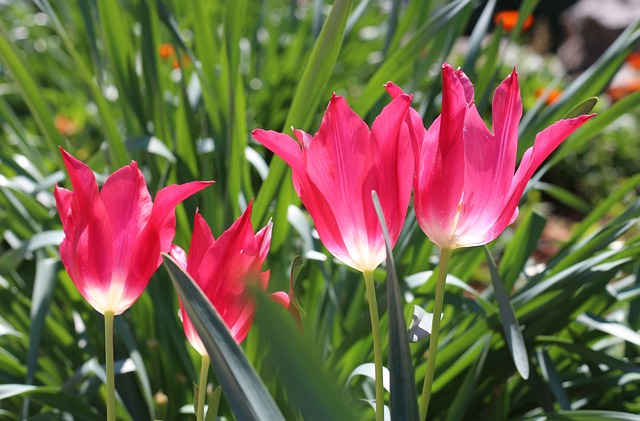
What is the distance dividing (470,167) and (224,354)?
22 cm

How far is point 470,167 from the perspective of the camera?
62 cm

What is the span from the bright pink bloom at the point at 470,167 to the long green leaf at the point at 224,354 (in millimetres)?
175

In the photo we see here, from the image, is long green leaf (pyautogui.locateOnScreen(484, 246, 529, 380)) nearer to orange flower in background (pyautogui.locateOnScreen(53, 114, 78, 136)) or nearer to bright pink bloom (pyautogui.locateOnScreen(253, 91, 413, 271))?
bright pink bloom (pyautogui.locateOnScreen(253, 91, 413, 271))

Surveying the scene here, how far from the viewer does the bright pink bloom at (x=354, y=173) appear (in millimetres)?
604

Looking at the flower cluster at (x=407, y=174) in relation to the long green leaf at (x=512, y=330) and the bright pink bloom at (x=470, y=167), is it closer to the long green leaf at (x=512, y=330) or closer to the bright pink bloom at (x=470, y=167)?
A: the bright pink bloom at (x=470, y=167)

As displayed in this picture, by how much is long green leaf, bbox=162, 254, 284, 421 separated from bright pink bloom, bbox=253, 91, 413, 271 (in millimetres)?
129

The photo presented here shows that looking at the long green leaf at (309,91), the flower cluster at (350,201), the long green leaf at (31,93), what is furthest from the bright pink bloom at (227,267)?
the long green leaf at (31,93)

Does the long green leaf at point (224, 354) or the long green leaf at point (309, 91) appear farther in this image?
the long green leaf at point (309, 91)

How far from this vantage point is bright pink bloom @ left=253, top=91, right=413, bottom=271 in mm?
604

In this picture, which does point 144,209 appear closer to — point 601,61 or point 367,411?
point 367,411

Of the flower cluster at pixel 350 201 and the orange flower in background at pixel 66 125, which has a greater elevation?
the orange flower in background at pixel 66 125

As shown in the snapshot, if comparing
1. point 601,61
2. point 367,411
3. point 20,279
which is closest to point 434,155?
point 367,411

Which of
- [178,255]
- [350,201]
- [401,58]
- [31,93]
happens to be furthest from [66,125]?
[350,201]

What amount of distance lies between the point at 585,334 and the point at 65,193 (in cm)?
87
